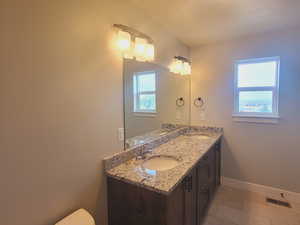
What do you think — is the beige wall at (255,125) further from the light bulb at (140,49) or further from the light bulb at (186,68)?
the light bulb at (140,49)

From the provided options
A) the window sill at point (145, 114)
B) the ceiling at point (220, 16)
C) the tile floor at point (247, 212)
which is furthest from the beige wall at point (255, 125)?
the window sill at point (145, 114)

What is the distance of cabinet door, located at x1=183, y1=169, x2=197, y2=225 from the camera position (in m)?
1.51

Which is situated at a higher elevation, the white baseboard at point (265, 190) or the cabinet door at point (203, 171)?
the cabinet door at point (203, 171)

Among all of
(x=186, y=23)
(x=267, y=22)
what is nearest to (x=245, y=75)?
(x=267, y=22)

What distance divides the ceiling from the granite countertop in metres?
1.56

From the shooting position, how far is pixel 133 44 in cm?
173

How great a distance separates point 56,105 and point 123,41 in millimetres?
832

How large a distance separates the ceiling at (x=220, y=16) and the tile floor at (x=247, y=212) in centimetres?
242

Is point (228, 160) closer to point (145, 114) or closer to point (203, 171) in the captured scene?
point (203, 171)

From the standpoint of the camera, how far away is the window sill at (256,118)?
253 cm

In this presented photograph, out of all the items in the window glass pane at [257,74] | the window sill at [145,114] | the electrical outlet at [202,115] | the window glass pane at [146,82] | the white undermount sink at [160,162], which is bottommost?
the white undermount sink at [160,162]

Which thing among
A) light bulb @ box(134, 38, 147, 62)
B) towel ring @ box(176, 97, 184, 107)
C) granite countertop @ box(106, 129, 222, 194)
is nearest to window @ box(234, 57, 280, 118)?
towel ring @ box(176, 97, 184, 107)

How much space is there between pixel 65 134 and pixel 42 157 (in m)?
0.20

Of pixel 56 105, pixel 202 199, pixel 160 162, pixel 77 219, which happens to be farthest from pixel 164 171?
pixel 56 105
